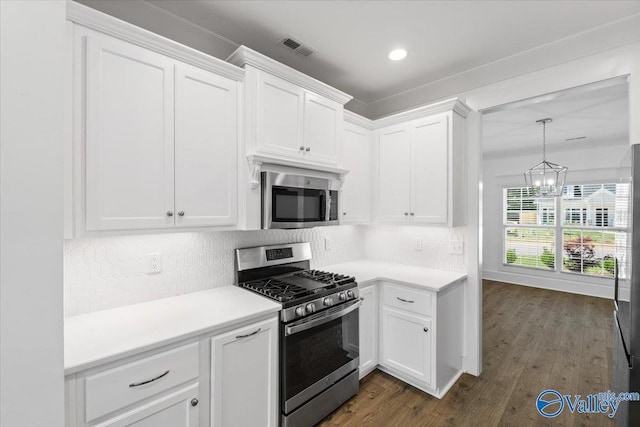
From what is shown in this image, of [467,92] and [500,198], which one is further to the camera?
[500,198]

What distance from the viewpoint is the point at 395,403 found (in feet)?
7.75

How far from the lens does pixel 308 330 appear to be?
6.59ft

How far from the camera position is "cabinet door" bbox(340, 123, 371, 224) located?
2908mm

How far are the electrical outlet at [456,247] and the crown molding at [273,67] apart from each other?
1.81 meters

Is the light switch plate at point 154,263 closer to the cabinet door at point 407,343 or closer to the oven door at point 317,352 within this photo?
the oven door at point 317,352

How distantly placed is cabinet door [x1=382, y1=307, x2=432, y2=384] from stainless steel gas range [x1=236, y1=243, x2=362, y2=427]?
40 cm

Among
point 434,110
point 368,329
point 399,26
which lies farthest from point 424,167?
point 368,329

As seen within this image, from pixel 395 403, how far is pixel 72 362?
2.19 meters

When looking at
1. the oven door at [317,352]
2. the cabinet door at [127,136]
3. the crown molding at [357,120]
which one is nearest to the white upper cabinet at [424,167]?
the crown molding at [357,120]

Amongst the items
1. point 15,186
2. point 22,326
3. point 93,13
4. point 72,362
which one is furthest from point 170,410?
point 93,13

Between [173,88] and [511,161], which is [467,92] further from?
[511,161]

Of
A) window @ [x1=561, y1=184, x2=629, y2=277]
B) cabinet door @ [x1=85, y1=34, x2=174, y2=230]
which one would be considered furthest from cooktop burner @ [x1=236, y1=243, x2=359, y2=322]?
window @ [x1=561, y1=184, x2=629, y2=277]

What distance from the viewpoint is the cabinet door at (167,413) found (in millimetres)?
1307

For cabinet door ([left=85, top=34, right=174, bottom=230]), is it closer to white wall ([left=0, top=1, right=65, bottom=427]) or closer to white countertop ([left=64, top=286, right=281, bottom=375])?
white countertop ([left=64, top=286, right=281, bottom=375])
